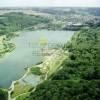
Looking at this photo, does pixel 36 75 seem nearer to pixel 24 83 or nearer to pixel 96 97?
pixel 24 83

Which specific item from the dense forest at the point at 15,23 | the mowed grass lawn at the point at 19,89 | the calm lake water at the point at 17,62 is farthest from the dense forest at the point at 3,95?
the dense forest at the point at 15,23

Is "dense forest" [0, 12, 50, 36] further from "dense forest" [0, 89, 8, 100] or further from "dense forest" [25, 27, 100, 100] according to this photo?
"dense forest" [0, 89, 8, 100]

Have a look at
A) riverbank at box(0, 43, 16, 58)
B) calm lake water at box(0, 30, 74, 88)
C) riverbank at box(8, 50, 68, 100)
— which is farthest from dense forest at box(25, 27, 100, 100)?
riverbank at box(0, 43, 16, 58)

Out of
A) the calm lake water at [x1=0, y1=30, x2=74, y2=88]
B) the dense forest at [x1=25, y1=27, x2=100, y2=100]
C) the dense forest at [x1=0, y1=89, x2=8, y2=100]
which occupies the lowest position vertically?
the calm lake water at [x1=0, y1=30, x2=74, y2=88]

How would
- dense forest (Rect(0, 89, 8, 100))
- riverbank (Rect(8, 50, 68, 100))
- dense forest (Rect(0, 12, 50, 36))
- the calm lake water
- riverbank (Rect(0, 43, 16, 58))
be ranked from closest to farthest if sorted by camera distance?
dense forest (Rect(0, 89, 8, 100)) < riverbank (Rect(8, 50, 68, 100)) < the calm lake water < riverbank (Rect(0, 43, 16, 58)) < dense forest (Rect(0, 12, 50, 36))

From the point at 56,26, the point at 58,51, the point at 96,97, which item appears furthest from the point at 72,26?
the point at 96,97

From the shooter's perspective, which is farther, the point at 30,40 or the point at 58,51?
the point at 30,40

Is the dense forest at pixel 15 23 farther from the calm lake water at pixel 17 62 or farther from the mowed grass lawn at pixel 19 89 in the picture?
the mowed grass lawn at pixel 19 89

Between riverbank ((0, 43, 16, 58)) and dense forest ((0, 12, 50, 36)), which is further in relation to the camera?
dense forest ((0, 12, 50, 36))
